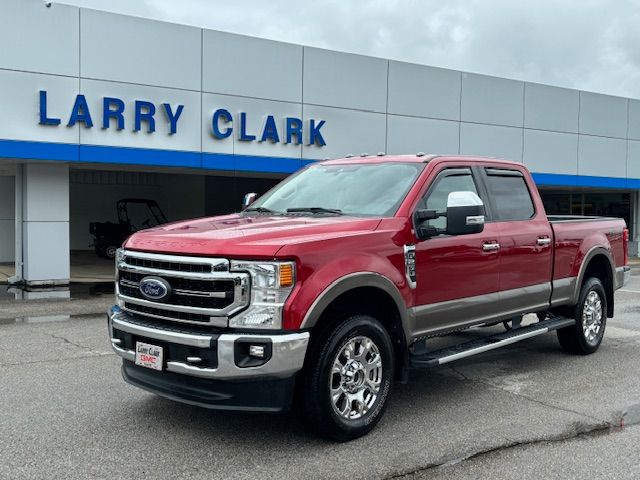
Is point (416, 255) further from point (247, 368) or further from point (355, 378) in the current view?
point (247, 368)

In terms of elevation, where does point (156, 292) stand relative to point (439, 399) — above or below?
above

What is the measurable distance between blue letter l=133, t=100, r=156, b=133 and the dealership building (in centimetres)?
3

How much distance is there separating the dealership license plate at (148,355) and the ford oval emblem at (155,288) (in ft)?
1.07

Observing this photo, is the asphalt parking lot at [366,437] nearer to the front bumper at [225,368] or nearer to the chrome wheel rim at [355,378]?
the chrome wheel rim at [355,378]

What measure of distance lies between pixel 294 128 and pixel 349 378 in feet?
41.1

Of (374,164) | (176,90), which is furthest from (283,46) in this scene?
(374,164)

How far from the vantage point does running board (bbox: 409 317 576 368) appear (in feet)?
→ 17.0

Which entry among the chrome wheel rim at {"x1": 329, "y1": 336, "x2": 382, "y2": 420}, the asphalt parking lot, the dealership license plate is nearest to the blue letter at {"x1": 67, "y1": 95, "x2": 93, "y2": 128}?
the asphalt parking lot

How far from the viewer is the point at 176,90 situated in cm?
1470

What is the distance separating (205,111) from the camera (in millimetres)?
15148

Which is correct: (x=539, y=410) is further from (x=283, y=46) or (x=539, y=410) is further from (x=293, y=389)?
(x=283, y=46)

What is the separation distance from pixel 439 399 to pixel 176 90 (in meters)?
11.0

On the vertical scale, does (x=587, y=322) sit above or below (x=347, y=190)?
below

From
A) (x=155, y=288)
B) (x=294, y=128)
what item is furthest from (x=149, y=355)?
(x=294, y=128)
